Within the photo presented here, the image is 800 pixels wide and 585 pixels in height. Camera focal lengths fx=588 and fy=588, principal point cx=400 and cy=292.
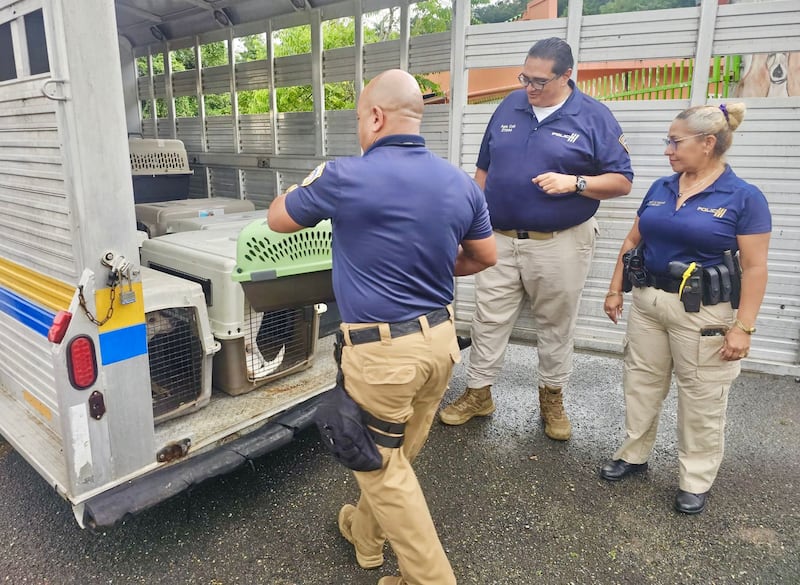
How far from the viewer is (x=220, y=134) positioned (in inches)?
215

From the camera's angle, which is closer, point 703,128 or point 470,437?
point 703,128

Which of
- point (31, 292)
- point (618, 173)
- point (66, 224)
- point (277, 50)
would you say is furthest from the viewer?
point (277, 50)

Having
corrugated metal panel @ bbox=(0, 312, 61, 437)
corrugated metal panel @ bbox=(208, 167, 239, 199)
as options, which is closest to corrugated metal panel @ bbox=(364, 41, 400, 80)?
corrugated metal panel @ bbox=(208, 167, 239, 199)

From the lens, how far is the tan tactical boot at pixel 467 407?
3.42 metres

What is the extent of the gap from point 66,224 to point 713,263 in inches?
96.7

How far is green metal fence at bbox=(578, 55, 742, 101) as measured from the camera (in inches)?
131

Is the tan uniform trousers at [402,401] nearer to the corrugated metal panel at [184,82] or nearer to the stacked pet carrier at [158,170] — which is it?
the stacked pet carrier at [158,170]

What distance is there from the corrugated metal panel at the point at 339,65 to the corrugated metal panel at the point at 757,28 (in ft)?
8.27

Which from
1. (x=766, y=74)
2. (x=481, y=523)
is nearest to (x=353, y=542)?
(x=481, y=523)

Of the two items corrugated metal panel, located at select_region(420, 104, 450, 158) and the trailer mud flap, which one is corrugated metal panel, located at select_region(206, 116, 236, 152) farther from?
the trailer mud flap

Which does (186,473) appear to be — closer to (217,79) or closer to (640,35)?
(640,35)

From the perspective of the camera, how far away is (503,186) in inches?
118

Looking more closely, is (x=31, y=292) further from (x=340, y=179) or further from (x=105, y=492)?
(x=340, y=179)

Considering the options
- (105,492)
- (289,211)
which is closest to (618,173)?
(289,211)
